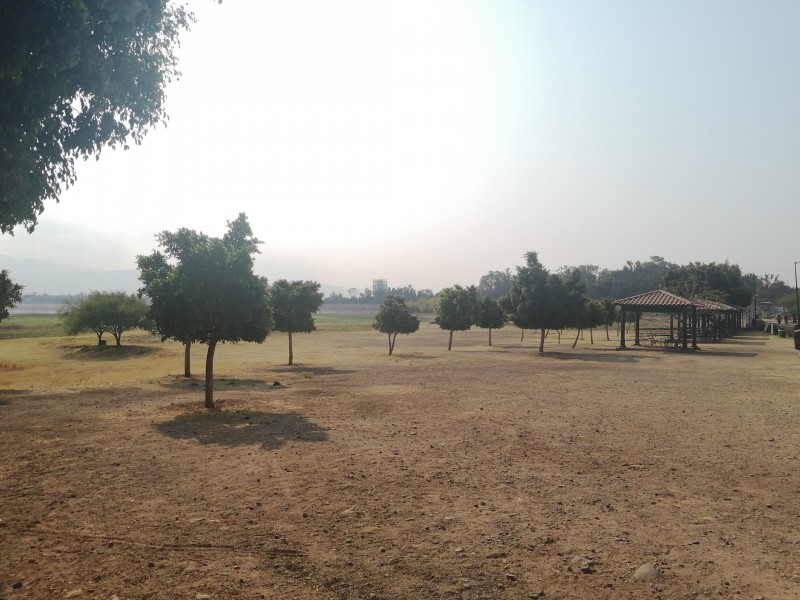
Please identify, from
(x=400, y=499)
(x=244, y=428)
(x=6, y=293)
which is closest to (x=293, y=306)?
(x=6, y=293)

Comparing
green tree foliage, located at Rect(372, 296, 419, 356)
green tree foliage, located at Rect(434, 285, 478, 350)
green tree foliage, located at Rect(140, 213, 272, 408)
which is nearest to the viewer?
green tree foliage, located at Rect(140, 213, 272, 408)

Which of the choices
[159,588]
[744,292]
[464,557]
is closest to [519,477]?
[464,557]

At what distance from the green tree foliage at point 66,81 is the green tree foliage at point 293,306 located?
26682mm

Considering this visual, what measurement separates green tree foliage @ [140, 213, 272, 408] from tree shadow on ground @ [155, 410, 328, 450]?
180 centimetres

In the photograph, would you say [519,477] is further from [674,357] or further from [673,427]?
[674,357]

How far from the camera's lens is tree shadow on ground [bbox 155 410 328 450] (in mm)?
11422

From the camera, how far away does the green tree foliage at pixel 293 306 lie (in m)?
35.4

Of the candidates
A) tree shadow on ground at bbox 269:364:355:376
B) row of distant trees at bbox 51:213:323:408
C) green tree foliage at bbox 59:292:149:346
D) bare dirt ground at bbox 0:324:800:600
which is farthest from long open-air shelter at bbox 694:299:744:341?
green tree foliage at bbox 59:292:149:346

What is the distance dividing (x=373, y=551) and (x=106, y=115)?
752 cm

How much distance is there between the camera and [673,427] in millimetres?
12664

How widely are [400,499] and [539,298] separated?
116 feet

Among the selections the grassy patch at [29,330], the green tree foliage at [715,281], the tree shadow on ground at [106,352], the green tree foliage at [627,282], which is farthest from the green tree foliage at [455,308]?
the green tree foliage at [627,282]

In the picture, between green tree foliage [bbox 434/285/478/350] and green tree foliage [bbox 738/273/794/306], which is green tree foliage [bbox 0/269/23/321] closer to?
green tree foliage [bbox 434/285/478/350]

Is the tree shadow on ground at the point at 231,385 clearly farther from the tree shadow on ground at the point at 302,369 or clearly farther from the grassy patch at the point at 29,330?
the grassy patch at the point at 29,330
